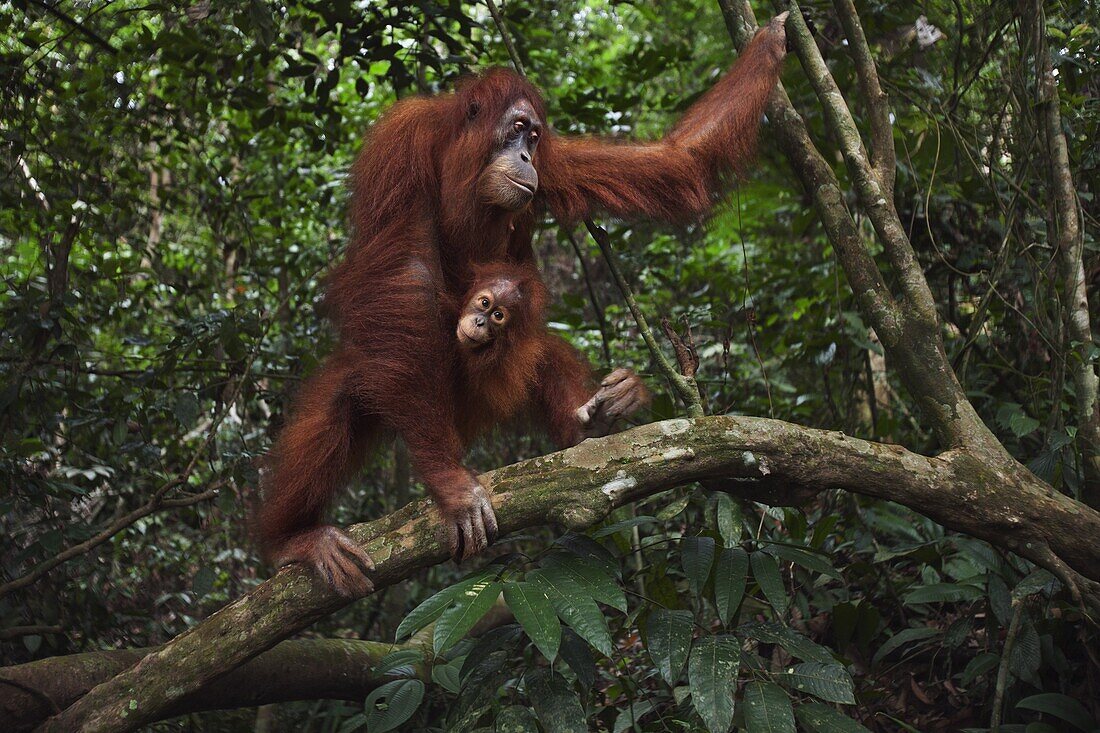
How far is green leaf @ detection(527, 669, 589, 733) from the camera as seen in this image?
191cm

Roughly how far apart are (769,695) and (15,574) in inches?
119

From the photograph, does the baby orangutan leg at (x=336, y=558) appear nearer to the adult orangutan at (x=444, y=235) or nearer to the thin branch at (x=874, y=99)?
the adult orangutan at (x=444, y=235)

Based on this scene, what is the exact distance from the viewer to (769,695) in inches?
75.4

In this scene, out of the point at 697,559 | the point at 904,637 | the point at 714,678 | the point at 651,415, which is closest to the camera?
the point at 714,678

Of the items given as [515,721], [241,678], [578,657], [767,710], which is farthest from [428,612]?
[241,678]

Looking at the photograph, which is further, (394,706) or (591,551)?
(394,706)

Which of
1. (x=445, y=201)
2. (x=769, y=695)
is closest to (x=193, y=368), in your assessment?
(x=445, y=201)

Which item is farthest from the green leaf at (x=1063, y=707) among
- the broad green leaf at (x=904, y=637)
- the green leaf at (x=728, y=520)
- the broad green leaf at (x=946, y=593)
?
the green leaf at (x=728, y=520)

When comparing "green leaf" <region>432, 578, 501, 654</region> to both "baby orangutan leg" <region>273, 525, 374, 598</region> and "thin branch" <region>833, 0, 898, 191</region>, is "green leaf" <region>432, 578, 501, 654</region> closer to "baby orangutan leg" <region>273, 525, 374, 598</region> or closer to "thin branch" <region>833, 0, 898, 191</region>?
"baby orangutan leg" <region>273, 525, 374, 598</region>

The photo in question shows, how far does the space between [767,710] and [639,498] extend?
1.73 ft

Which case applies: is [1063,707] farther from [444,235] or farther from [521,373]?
[444,235]

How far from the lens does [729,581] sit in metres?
2.14

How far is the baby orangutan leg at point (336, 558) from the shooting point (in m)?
2.08

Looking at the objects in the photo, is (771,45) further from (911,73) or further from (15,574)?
(15,574)
